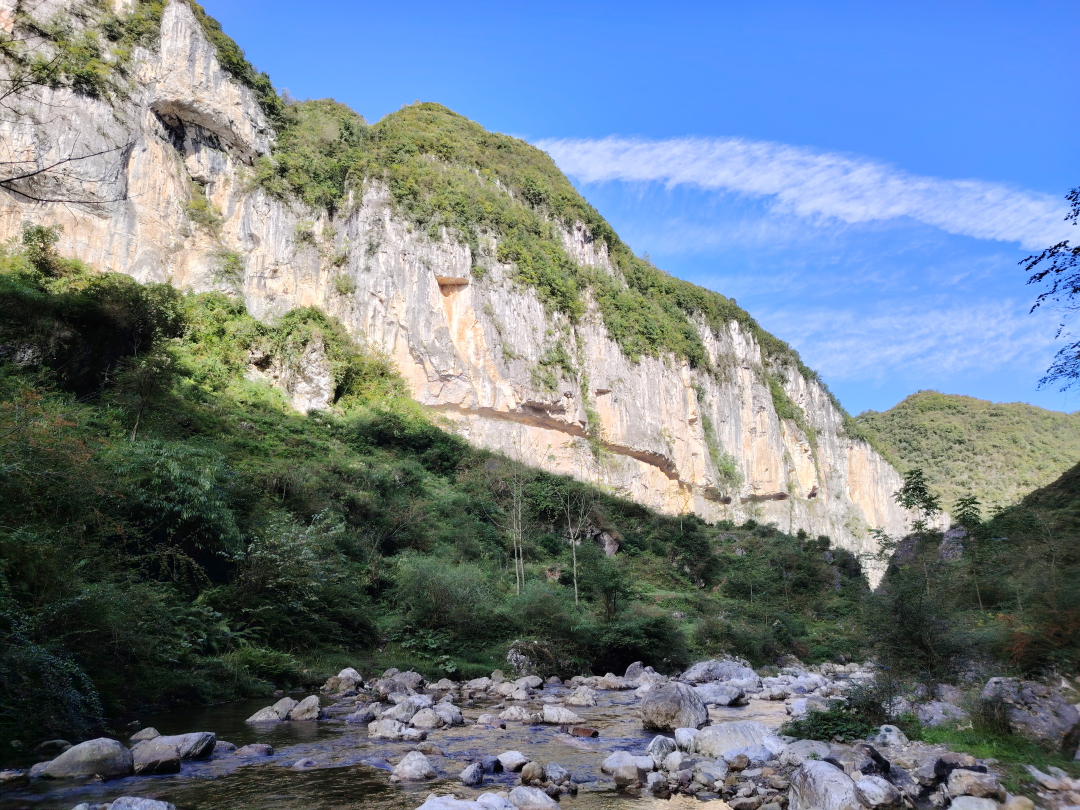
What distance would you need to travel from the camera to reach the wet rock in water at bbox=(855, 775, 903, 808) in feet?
20.5

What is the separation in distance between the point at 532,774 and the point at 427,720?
10.9ft

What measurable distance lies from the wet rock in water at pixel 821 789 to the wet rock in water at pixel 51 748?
7.82 m

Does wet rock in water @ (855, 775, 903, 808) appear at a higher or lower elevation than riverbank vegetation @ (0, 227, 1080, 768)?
lower

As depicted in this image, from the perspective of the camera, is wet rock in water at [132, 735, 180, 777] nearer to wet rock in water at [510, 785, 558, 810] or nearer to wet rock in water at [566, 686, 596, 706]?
wet rock in water at [510, 785, 558, 810]

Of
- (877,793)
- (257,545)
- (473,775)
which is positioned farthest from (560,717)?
(257,545)

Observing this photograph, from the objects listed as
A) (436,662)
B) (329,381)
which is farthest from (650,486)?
(436,662)

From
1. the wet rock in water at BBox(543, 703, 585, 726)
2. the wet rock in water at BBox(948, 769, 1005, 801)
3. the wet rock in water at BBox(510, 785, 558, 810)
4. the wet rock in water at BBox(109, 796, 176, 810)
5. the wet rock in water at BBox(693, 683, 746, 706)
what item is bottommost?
the wet rock in water at BBox(693, 683, 746, 706)

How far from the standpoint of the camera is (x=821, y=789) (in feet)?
20.1

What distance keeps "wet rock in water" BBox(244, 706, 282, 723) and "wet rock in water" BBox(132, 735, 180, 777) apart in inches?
108

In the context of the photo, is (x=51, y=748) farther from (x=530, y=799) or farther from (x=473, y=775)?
(x=530, y=799)

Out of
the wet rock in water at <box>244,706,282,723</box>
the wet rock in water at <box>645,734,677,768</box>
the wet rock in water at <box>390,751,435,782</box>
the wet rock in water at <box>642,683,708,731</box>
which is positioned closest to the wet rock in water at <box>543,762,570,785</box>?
the wet rock in water at <box>390,751,435,782</box>

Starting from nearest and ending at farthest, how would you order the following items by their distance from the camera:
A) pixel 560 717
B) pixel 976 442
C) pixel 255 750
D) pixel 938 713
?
1. pixel 255 750
2. pixel 938 713
3. pixel 560 717
4. pixel 976 442

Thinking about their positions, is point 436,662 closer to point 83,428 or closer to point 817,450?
point 83,428

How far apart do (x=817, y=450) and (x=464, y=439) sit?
172 ft
